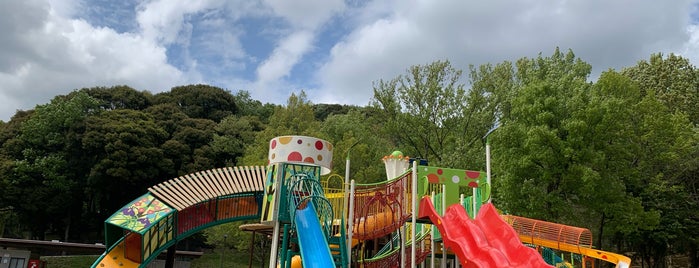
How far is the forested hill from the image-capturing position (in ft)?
64.2

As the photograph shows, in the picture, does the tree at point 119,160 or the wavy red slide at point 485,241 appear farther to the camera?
the tree at point 119,160

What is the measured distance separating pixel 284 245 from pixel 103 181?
1138 inches

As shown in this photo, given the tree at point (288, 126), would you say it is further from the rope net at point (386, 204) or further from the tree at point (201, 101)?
the tree at point (201, 101)

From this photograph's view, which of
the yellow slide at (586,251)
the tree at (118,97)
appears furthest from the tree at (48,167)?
the yellow slide at (586,251)

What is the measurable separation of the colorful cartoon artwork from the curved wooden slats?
15.7 inches

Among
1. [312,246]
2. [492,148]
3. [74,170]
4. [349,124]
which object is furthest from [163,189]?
[74,170]

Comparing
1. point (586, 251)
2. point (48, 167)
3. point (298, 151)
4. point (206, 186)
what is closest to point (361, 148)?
point (206, 186)

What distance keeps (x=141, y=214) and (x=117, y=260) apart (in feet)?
4.24

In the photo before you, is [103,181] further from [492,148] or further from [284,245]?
[284,245]

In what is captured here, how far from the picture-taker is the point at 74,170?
121 feet

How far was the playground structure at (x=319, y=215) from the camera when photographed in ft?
33.4

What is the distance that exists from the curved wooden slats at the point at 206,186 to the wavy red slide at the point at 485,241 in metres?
6.24

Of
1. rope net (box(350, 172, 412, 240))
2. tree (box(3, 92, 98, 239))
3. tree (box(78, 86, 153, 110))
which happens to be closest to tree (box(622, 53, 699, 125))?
rope net (box(350, 172, 412, 240))

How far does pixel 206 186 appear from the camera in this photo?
1456 centimetres
